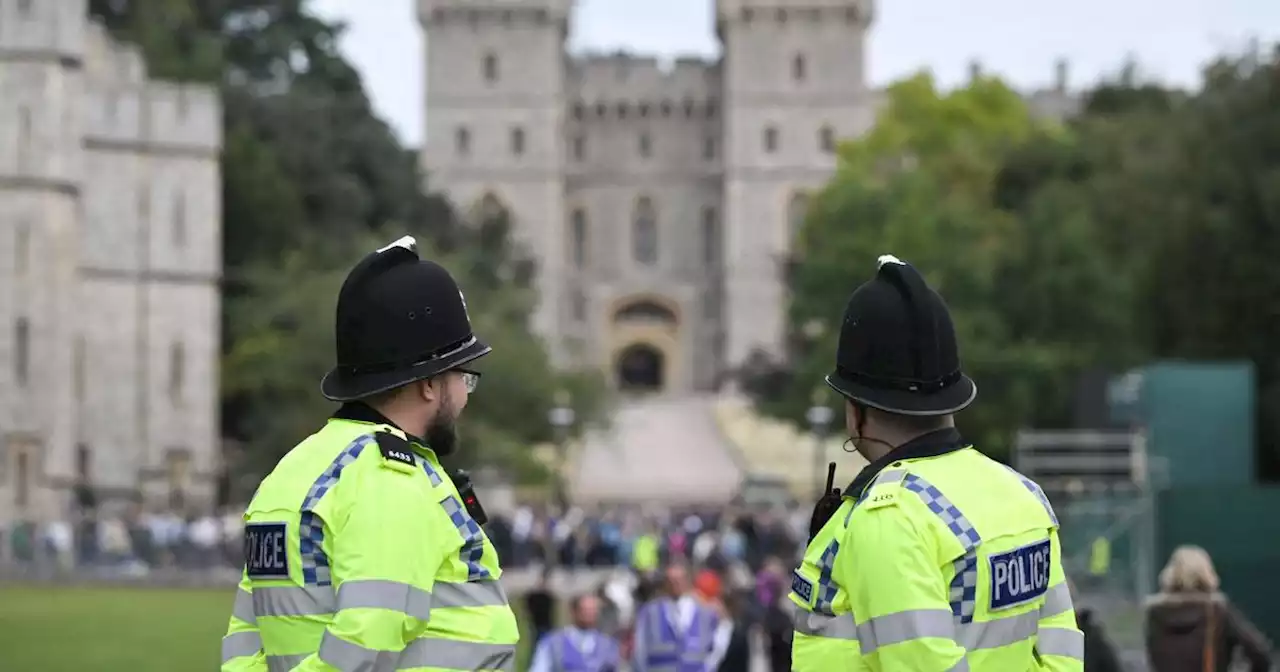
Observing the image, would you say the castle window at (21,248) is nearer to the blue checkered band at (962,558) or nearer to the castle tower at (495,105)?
the blue checkered band at (962,558)

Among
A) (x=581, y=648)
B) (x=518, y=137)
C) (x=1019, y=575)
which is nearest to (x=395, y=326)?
(x=1019, y=575)

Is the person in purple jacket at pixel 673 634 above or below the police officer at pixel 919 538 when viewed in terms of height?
below

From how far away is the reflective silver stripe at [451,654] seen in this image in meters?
3.69

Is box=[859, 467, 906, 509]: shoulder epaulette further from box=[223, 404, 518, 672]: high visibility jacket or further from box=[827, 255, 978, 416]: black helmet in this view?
box=[223, 404, 518, 672]: high visibility jacket

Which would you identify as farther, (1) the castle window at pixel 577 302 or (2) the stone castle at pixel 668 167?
(1) the castle window at pixel 577 302

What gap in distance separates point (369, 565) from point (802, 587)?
0.80 m

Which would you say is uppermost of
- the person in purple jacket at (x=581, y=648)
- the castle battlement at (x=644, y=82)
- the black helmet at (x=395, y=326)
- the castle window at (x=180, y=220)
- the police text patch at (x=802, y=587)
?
the castle battlement at (x=644, y=82)

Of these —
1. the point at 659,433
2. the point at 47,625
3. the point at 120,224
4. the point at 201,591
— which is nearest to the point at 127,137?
the point at 120,224

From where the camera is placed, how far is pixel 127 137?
41281 mm

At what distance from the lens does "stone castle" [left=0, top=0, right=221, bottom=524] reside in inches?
1465

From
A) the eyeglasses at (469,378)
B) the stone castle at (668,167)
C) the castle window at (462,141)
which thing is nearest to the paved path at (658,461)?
the stone castle at (668,167)

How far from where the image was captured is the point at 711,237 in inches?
3369

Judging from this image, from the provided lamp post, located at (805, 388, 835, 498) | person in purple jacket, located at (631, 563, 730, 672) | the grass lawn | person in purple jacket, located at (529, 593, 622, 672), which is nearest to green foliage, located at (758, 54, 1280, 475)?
lamp post, located at (805, 388, 835, 498)

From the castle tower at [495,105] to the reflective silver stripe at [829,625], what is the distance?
78.8m
